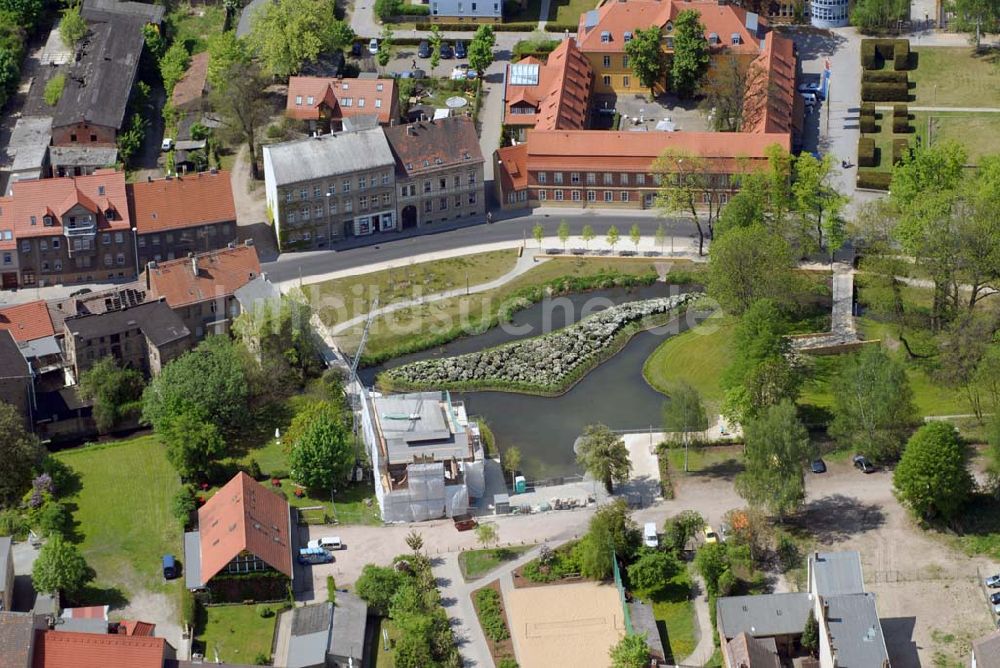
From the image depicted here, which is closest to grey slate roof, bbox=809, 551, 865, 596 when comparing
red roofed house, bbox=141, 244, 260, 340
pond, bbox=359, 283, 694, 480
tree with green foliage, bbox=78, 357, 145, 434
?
pond, bbox=359, 283, 694, 480

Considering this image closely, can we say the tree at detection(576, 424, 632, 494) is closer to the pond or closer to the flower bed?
the pond

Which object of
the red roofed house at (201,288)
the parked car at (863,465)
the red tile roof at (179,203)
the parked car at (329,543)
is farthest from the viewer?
the red tile roof at (179,203)

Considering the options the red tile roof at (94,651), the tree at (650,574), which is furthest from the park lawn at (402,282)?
the red tile roof at (94,651)

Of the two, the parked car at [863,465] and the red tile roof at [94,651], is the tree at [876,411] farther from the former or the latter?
the red tile roof at [94,651]

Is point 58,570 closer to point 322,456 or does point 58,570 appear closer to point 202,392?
point 322,456

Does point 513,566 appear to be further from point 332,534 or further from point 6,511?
point 6,511

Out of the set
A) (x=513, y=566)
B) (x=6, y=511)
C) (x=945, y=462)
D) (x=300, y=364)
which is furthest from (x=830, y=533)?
(x=6, y=511)
